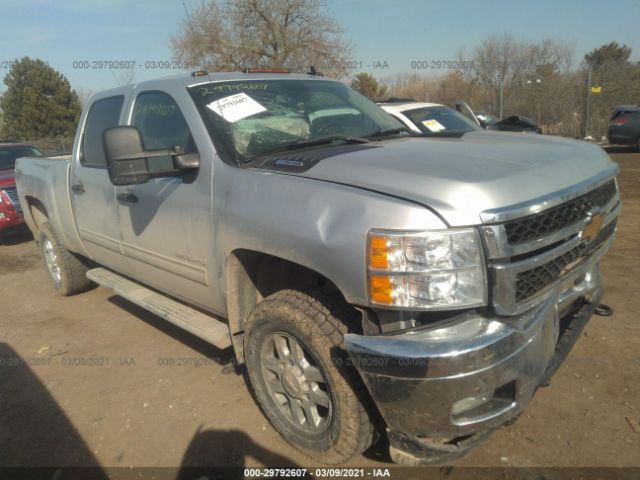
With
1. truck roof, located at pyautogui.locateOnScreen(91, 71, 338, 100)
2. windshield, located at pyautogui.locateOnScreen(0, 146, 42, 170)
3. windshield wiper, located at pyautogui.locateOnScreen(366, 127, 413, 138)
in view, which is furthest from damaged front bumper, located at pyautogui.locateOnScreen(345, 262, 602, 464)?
windshield, located at pyautogui.locateOnScreen(0, 146, 42, 170)

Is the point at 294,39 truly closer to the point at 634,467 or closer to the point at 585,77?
the point at 585,77

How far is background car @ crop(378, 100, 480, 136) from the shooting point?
709cm

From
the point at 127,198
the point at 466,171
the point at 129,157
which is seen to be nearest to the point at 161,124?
Answer: the point at 127,198

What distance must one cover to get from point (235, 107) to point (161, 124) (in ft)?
2.09

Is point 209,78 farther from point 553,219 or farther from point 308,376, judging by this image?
point 553,219

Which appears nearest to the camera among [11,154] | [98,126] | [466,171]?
[466,171]

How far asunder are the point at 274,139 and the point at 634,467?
8.11ft

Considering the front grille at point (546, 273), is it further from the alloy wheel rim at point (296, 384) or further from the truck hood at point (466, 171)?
the alloy wheel rim at point (296, 384)

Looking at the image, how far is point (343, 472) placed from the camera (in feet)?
8.07

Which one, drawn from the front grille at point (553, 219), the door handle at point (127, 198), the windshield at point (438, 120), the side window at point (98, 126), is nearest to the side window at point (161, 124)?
the door handle at point (127, 198)

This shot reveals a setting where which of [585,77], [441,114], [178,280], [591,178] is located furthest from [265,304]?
[585,77]

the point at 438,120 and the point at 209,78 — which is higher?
the point at 209,78

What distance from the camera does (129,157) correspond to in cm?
262

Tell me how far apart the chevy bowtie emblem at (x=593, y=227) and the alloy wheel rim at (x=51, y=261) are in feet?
16.3
